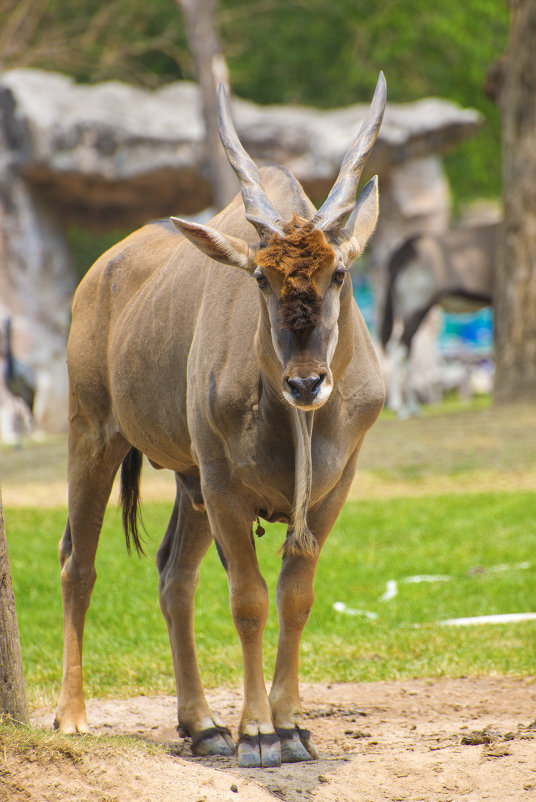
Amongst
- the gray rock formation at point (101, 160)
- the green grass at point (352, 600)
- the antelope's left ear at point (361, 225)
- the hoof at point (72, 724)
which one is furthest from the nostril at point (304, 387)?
the gray rock formation at point (101, 160)

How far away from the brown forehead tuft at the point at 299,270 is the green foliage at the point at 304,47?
19646 millimetres

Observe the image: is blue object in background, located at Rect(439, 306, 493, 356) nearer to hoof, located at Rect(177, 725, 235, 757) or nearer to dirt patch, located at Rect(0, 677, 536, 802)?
dirt patch, located at Rect(0, 677, 536, 802)

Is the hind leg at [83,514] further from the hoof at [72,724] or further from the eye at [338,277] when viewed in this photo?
the eye at [338,277]

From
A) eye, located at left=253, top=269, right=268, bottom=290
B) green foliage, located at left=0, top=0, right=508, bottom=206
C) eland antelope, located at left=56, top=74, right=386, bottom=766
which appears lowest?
eland antelope, located at left=56, top=74, right=386, bottom=766

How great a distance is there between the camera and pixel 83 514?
15.3ft

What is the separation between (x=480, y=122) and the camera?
2088cm

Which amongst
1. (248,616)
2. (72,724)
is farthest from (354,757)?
(72,724)

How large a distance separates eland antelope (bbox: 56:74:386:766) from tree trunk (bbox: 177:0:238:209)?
42.1ft

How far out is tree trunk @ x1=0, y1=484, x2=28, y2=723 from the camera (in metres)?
3.45

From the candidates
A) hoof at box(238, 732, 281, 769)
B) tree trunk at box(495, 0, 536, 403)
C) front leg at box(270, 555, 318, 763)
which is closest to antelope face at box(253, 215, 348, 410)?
front leg at box(270, 555, 318, 763)

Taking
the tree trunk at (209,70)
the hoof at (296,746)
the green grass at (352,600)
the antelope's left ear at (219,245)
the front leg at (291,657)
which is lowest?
the green grass at (352,600)

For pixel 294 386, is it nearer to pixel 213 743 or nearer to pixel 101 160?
pixel 213 743

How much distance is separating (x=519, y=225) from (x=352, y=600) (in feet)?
25.1

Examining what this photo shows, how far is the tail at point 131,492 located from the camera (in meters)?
4.99
